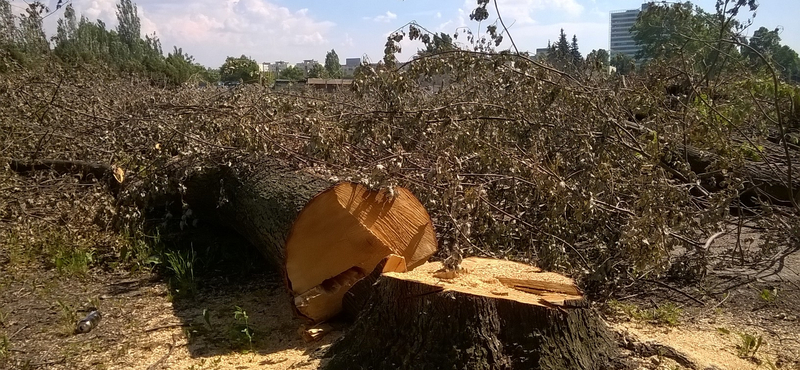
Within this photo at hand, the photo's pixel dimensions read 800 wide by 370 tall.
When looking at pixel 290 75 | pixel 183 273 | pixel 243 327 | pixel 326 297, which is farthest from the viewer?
pixel 290 75

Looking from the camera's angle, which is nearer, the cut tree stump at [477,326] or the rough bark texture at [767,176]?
the cut tree stump at [477,326]

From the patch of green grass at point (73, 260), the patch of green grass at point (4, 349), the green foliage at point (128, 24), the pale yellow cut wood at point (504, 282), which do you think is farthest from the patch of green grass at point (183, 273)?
the green foliage at point (128, 24)

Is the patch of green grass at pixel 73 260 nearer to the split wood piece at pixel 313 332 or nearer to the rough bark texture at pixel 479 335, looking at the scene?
the split wood piece at pixel 313 332

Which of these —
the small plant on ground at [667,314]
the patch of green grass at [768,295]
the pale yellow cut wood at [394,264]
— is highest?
the pale yellow cut wood at [394,264]

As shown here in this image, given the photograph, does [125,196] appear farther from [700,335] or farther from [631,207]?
[700,335]

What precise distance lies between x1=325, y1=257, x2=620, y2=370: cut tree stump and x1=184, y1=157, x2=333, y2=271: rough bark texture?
1.07 metres

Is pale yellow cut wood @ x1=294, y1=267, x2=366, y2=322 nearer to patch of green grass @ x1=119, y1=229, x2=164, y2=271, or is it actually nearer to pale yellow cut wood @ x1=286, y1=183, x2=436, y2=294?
pale yellow cut wood @ x1=286, y1=183, x2=436, y2=294

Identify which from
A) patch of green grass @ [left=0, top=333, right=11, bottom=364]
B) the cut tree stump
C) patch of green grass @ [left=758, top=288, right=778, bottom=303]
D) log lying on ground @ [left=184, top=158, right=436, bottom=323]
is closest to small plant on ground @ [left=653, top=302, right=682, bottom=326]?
patch of green grass @ [left=758, top=288, right=778, bottom=303]

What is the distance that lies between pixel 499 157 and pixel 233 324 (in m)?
1.77

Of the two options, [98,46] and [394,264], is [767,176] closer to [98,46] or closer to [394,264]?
[394,264]

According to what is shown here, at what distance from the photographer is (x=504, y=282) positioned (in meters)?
2.52

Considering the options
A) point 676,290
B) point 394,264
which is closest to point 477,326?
point 394,264

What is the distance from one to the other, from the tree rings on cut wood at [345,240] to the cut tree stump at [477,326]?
0.59m

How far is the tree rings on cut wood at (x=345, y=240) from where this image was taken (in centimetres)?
316
